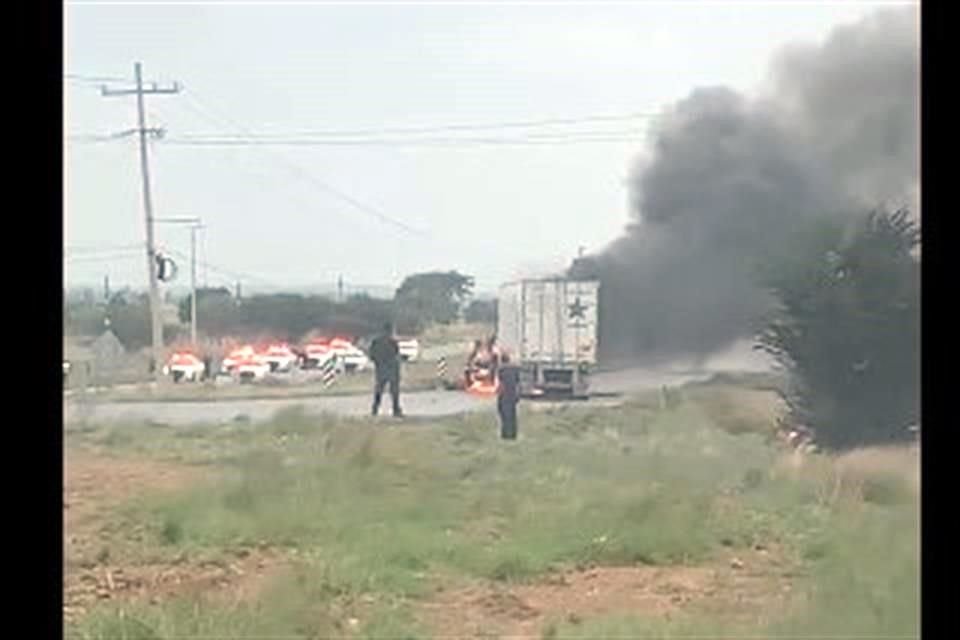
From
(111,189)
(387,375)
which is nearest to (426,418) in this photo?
(387,375)

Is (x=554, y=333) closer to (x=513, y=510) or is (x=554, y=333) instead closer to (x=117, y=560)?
(x=513, y=510)

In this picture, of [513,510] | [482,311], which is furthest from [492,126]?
[513,510]

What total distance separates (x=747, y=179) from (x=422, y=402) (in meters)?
0.39

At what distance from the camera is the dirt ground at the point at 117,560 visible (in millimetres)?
1111

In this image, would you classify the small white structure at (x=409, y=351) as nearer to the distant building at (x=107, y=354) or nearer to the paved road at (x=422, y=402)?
the paved road at (x=422, y=402)

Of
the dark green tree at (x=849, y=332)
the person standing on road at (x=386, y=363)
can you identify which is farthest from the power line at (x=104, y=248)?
the dark green tree at (x=849, y=332)

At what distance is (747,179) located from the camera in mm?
1169

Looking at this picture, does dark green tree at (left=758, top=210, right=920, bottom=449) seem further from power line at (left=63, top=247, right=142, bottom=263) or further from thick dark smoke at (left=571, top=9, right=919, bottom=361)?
power line at (left=63, top=247, right=142, bottom=263)

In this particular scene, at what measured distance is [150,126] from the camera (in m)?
1.13

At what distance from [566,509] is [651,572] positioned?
106 millimetres

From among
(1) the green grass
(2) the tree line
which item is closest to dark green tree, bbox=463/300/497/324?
(2) the tree line

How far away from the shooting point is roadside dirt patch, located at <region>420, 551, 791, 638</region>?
1.16 metres

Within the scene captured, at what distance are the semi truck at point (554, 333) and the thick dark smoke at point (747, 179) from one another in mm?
27
